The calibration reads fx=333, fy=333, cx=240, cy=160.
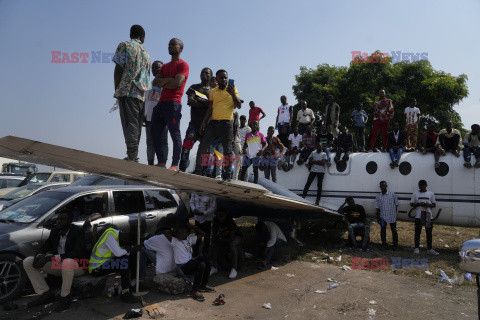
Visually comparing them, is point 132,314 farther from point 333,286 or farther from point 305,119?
point 305,119

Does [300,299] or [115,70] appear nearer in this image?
[115,70]

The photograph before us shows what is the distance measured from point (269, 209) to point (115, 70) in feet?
18.5

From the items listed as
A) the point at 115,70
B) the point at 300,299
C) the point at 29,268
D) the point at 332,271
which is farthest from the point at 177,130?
the point at 332,271

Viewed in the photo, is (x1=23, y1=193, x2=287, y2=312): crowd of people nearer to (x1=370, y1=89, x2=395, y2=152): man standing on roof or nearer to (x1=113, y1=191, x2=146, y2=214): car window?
(x1=113, y1=191, x2=146, y2=214): car window

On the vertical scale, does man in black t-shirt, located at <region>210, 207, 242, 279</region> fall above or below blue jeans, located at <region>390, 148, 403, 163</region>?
below

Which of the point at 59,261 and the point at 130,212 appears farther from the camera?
the point at 130,212

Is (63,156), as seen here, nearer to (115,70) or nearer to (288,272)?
(115,70)

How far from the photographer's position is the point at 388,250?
10.0 metres

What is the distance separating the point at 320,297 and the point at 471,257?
4393mm

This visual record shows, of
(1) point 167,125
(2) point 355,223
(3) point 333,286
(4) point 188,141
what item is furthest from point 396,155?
(1) point 167,125

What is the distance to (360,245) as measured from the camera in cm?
1021

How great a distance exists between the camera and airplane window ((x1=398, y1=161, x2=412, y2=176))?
10.6 metres

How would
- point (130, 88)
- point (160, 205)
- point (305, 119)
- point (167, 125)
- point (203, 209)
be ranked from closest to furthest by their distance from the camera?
point (130, 88), point (167, 125), point (203, 209), point (160, 205), point (305, 119)

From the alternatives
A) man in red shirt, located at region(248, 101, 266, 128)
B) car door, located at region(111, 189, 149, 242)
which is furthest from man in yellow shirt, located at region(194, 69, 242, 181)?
man in red shirt, located at region(248, 101, 266, 128)
